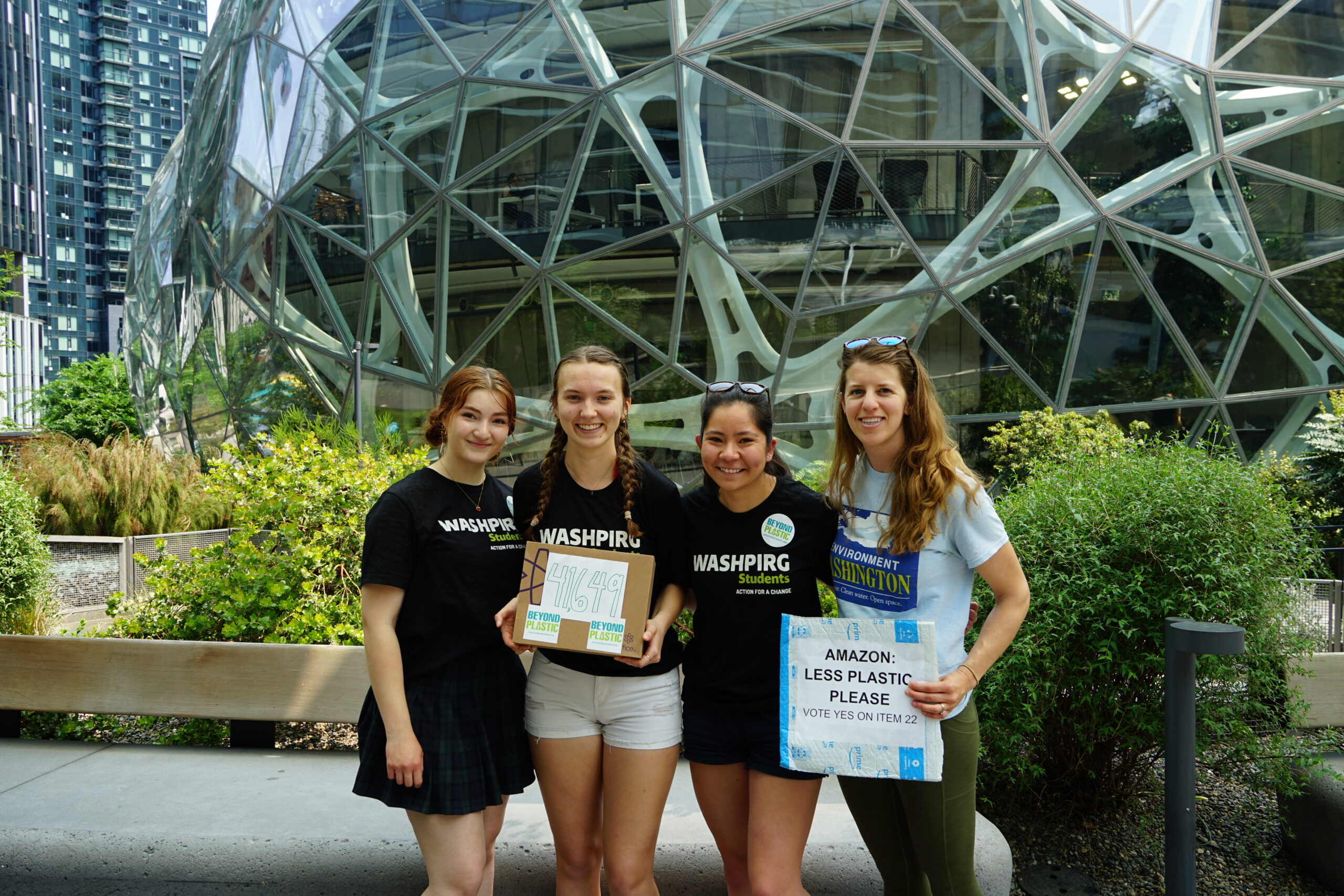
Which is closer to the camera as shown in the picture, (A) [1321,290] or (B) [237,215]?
(A) [1321,290]

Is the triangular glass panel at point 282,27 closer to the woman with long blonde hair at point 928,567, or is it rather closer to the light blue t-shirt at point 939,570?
the woman with long blonde hair at point 928,567

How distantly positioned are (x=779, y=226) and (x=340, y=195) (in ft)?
22.5

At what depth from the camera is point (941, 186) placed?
428 inches

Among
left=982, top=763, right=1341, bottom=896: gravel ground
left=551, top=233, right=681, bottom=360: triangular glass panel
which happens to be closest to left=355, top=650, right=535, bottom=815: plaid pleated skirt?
left=982, top=763, right=1341, bottom=896: gravel ground

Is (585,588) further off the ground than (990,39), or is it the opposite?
(990,39)

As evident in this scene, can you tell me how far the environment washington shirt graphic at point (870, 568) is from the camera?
8.11ft

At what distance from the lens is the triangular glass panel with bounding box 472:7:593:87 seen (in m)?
11.5

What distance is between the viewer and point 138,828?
151 inches

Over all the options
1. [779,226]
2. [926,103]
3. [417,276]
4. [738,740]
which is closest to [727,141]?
[779,226]

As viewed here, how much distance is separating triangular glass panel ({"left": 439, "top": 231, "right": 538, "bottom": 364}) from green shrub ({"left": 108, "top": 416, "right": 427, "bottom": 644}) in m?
5.50

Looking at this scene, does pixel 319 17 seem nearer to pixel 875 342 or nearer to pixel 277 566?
pixel 277 566

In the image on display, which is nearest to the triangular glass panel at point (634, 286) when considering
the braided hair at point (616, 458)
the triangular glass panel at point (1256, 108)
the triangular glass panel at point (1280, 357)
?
the triangular glass panel at point (1256, 108)

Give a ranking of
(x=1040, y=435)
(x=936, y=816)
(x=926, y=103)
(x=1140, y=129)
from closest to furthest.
A: 1. (x=936, y=816)
2. (x=1040, y=435)
3. (x=926, y=103)
4. (x=1140, y=129)

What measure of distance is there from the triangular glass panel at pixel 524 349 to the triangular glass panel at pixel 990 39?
244 inches
